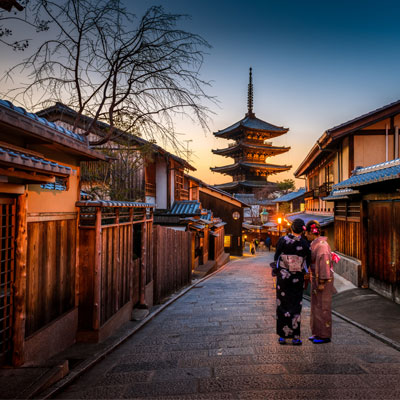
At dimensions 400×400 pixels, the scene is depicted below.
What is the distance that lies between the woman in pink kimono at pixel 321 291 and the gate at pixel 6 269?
3996 mm

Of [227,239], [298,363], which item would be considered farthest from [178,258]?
[227,239]

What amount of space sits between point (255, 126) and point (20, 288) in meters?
39.7

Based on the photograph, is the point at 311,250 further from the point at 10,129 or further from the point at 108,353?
the point at 10,129

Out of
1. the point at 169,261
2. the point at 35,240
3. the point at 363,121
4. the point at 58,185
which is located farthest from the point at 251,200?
the point at 35,240

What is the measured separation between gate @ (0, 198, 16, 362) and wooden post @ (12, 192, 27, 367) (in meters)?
0.05

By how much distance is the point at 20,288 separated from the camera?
345 cm

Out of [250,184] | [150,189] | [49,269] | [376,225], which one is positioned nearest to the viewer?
[49,269]

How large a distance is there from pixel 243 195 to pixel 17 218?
3919 centimetres

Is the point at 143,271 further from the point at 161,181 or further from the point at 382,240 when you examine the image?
the point at 161,181

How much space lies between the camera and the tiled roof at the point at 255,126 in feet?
130

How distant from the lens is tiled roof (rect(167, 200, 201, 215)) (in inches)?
670

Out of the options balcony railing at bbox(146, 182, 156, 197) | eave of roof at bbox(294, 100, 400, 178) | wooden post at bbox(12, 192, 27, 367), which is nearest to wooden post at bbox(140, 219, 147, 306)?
wooden post at bbox(12, 192, 27, 367)

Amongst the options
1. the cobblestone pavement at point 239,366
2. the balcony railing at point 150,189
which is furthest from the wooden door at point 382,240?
the balcony railing at point 150,189

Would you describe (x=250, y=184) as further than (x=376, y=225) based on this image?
Yes
